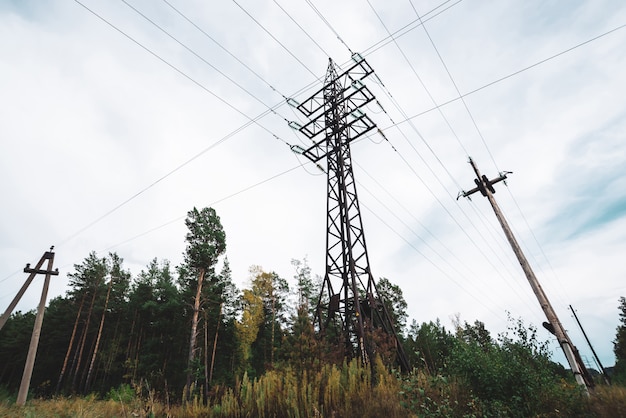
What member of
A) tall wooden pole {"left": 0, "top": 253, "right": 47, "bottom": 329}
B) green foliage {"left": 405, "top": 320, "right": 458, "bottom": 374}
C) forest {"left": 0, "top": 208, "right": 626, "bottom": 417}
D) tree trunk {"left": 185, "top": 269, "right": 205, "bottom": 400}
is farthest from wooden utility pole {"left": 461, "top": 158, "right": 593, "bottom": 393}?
green foliage {"left": 405, "top": 320, "right": 458, "bottom": 374}

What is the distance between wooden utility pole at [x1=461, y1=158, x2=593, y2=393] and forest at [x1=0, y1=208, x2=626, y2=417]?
594 mm

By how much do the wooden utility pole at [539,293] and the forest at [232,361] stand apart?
1.95 feet

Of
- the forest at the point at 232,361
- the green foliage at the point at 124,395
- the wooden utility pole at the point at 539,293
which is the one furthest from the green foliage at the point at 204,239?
the wooden utility pole at the point at 539,293

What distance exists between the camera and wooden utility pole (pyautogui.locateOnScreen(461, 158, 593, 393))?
7.12 m

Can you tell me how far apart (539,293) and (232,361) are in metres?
25.0

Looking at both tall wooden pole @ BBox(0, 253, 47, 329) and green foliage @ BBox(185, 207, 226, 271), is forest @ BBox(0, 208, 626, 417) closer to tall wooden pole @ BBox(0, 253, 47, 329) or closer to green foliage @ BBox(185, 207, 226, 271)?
green foliage @ BBox(185, 207, 226, 271)

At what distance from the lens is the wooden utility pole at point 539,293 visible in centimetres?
712

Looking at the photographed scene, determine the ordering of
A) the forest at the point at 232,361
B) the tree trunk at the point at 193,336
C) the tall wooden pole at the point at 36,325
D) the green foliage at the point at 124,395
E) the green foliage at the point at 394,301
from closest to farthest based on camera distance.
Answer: the forest at the point at 232,361
the tall wooden pole at the point at 36,325
the green foliage at the point at 124,395
the tree trunk at the point at 193,336
the green foliage at the point at 394,301

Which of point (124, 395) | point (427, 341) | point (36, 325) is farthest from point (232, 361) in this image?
point (427, 341)

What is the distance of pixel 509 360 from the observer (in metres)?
5.60

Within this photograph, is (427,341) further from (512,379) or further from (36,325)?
(36,325)

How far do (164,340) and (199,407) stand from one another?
26310 millimetres

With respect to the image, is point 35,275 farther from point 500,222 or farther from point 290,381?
point 500,222

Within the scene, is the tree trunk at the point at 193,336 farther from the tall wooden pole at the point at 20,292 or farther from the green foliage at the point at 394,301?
the green foliage at the point at 394,301
